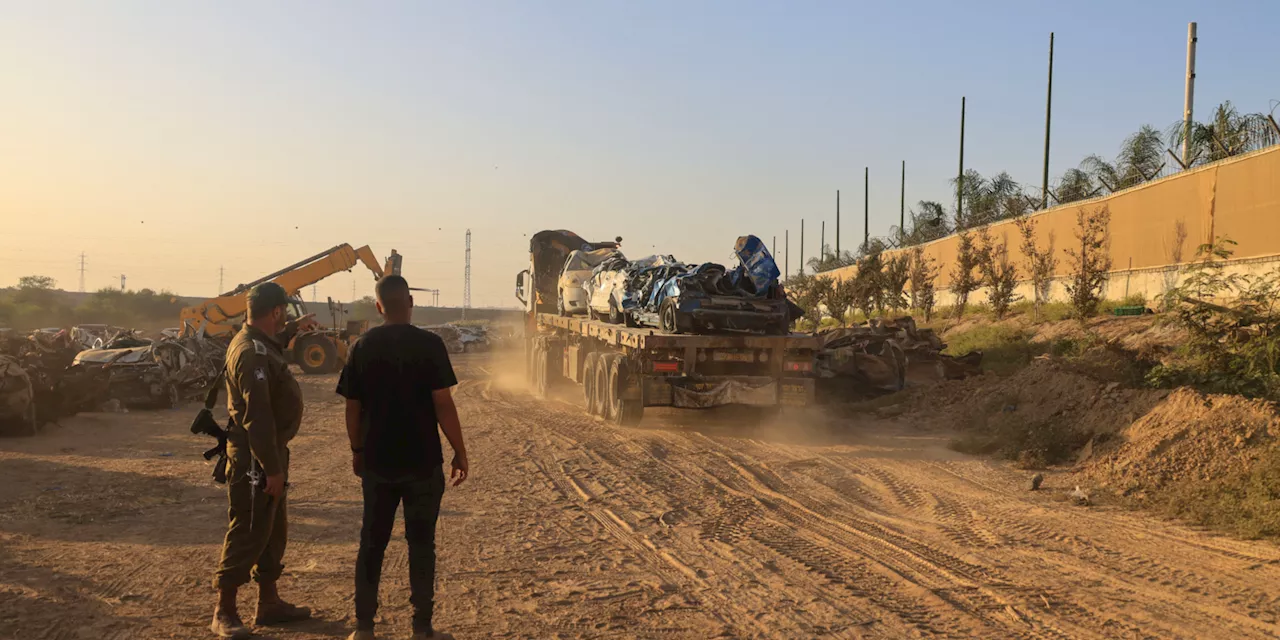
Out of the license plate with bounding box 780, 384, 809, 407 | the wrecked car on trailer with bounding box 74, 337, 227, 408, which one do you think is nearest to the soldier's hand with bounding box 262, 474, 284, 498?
→ the license plate with bounding box 780, 384, 809, 407

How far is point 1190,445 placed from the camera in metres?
8.54

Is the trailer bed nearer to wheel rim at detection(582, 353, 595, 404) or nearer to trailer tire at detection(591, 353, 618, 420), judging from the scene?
trailer tire at detection(591, 353, 618, 420)

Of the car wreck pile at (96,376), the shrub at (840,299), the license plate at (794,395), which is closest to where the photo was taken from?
the car wreck pile at (96,376)

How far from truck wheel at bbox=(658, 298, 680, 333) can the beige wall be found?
453 inches

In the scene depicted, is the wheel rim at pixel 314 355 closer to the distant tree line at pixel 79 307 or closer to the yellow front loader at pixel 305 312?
the yellow front loader at pixel 305 312

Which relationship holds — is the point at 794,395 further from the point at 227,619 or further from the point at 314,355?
the point at 314,355

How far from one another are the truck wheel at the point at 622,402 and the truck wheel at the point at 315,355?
13.7 metres

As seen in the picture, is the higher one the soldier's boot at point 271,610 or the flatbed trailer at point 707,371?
the flatbed trailer at point 707,371

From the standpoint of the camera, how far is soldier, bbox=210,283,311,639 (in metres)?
4.55

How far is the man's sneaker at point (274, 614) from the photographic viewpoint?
15.6ft

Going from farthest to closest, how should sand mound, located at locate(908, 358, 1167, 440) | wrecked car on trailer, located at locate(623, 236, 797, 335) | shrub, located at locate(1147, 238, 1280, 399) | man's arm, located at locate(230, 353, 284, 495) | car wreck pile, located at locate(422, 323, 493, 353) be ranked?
car wreck pile, located at locate(422, 323, 493, 353), wrecked car on trailer, located at locate(623, 236, 797, 335), sand mound, located at locate(908, 358, 1167, 440), shrub, located at locate(1147, 238, 1280, 399), man's arm, located at locate(230, 353, 284, 495)

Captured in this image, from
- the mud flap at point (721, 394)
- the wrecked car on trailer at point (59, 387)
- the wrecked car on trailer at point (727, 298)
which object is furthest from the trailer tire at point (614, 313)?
the wrecked car on trailer at point (59, 387)

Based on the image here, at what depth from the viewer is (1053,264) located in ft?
80.4

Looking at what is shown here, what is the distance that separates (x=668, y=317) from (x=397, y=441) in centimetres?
886
